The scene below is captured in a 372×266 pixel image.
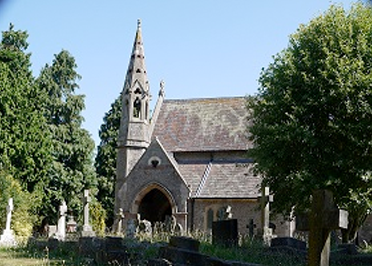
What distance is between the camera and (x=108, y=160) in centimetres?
4644

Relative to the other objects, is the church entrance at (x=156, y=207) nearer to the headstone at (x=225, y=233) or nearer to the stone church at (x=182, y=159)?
the stone church at (x=182, y=159)

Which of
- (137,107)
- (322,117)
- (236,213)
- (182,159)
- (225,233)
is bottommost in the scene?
(225,233)

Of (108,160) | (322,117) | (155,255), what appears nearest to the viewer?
(155,255)

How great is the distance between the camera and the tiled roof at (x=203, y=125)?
1359 inches

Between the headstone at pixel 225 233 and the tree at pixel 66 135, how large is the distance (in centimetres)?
2497

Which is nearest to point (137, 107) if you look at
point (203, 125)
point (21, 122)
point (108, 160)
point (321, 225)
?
point (203, 125)

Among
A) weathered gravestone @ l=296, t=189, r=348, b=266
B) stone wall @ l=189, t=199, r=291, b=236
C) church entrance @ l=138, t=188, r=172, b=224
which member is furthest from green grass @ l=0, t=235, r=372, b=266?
church entrance @ l=138, t=188, r=172, b=224

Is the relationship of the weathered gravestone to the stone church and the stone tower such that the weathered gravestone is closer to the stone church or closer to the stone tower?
the stone church

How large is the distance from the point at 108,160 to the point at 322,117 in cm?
2755

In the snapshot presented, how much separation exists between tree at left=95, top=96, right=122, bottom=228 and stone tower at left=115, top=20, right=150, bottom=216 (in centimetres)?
1071

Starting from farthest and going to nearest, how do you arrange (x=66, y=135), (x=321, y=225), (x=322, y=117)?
1. (x=66, y=135)
2. (x=322, y=117)
3. (x=321, y=225)

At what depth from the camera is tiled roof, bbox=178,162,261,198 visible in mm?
31328

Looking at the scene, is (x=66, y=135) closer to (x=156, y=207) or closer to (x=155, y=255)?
(x=156, y=207)

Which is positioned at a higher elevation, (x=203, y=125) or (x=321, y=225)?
(x=203, y=125)
